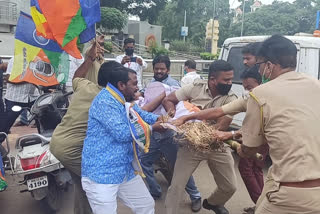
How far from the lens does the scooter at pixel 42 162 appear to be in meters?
3.63

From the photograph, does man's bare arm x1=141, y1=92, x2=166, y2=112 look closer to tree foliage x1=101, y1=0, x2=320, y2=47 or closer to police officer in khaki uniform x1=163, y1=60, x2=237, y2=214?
police officer in khaki uniform x1=163, y1=60, x2=237, y2=214

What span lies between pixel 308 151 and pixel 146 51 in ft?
92.9

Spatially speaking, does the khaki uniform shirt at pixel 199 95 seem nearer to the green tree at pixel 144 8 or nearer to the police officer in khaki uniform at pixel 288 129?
the police officer in khaki uniform at pixel 288 129

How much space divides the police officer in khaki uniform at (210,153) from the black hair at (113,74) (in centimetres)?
91

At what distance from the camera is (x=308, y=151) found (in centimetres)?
193

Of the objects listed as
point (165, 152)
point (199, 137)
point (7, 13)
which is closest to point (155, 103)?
point (165, 152)

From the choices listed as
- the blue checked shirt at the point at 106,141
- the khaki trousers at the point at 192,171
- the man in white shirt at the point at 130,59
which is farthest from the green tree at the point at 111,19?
the blue checked shirt at the point at 106,141

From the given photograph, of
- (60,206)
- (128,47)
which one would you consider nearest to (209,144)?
(60,206)

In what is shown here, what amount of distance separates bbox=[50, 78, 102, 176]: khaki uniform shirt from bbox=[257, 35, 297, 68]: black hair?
154cm

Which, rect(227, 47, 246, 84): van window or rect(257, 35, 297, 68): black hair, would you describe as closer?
rect(257, 35, 297, 68): black hair

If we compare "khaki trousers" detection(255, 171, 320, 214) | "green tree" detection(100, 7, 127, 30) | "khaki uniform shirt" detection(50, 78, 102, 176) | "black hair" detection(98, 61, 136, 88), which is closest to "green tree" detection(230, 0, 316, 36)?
"green tree" detection(100, 7, 127, 30)

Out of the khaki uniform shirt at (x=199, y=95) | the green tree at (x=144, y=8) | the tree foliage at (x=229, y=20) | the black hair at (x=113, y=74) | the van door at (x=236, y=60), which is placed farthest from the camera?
the tree foliage at (x=229, y=20)

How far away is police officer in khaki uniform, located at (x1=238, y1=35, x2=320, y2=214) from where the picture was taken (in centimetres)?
193

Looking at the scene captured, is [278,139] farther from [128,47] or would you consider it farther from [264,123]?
[128,47]
